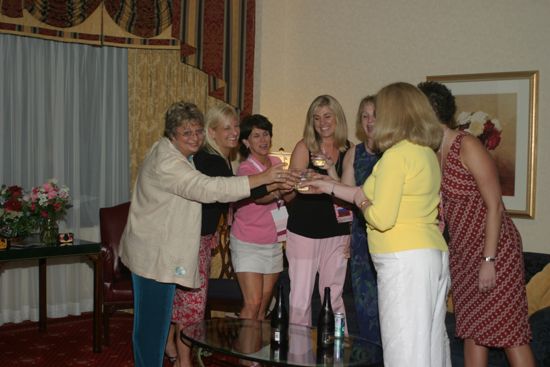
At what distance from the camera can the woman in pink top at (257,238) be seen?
4641mm

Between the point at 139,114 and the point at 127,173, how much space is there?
1.90ft

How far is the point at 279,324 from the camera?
3881 millimetres

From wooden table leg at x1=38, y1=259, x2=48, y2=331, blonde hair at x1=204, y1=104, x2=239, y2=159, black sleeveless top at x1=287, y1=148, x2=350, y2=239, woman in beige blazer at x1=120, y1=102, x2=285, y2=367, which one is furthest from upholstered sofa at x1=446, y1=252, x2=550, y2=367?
wooden table leg at x1=38, y1=259, x2=48, y2=331

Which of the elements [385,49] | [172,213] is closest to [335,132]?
[172,213]

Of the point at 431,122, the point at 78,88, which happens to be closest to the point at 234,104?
the point at 78,88

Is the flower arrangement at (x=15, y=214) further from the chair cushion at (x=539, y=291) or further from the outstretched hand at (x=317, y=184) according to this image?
the chair cushion at (x=539, y=291)

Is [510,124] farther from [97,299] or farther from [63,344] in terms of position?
[63,344]

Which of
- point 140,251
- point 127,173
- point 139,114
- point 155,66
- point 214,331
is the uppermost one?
point 155,66

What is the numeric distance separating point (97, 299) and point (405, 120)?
3.28 m

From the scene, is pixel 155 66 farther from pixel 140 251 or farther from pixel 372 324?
pixel 372 324

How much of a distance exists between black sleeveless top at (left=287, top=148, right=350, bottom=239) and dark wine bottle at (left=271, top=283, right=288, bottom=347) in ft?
1.91

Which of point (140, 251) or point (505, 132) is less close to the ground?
point (505, 132)

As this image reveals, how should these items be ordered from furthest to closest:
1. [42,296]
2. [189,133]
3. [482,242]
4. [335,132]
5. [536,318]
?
[42,296]
[335,132]
[536,318]
[189,133]
[482,242]

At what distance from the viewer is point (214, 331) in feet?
13.1
